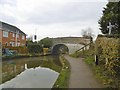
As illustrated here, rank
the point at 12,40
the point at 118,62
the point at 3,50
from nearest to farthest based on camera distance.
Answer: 1. the point at 118,62
2. the point at 3,50
3. the point at 12,40

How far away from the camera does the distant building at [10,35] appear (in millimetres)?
45172

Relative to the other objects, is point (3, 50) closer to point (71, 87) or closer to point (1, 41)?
point (1, 41)

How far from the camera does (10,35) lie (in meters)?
49.2

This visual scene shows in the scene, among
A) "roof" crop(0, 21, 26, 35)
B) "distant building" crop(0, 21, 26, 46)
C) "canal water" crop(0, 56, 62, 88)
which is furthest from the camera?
"roof" crop(0, 21, 26, 35)

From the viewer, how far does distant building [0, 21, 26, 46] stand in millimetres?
45172

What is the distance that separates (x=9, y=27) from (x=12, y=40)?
3084 millimetres

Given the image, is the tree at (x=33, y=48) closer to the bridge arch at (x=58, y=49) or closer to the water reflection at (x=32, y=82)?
the bridge arch at (x=58, y=49)

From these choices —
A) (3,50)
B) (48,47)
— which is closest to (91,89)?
(3,50)

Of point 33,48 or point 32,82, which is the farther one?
point 33,48

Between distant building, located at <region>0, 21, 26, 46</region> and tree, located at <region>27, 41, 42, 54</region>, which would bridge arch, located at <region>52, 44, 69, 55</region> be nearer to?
tree, located at <region>27, 41, 42, 54</region>

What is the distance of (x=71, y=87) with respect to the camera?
1002 centimetres

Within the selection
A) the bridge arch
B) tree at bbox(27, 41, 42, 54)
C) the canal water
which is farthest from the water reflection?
the bridge arch

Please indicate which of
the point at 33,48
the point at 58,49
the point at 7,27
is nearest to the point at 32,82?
the point at 33,48

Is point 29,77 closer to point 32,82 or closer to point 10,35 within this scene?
point 32,82
